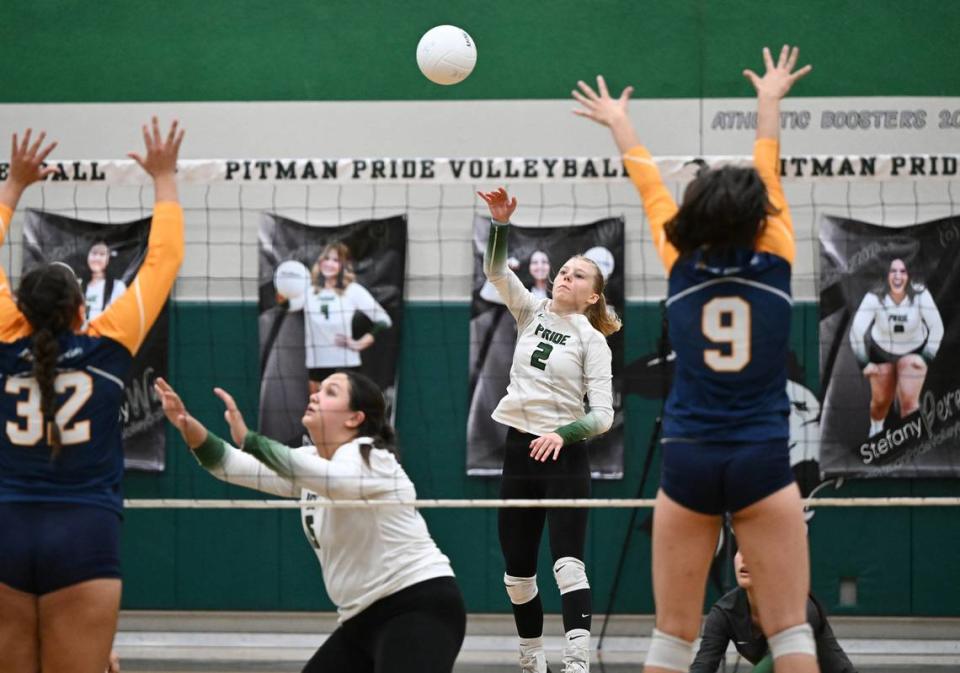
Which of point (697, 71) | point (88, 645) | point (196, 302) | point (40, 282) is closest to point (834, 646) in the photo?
point (88, 645)

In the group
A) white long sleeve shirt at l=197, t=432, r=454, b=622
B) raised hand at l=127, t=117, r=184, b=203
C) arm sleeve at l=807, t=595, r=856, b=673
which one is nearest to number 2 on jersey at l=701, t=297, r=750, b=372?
white long sleeve shirt at l=197, t=432, r=454, b=622

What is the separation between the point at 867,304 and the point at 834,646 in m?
3.52

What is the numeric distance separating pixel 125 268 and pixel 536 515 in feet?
13.3

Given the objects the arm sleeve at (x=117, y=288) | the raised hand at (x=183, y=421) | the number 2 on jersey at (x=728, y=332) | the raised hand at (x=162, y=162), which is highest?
the raised hand at (x=162, y=162)

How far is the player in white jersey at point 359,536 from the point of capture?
419 cm

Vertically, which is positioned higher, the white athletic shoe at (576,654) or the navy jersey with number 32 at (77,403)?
the navy jersey with number 32 at (77,403)

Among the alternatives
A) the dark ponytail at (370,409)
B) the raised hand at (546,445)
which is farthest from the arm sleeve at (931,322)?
the dark ponytail at (370,409)

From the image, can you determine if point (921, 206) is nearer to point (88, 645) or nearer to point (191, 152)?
point (191, 152)

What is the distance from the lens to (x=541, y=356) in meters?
6.54

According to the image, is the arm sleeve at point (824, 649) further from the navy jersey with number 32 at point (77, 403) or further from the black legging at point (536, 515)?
the navy jersey with number 32 at point (77, 403)

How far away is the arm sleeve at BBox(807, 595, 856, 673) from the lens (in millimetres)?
5723

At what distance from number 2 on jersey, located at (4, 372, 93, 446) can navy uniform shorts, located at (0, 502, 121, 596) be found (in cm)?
21

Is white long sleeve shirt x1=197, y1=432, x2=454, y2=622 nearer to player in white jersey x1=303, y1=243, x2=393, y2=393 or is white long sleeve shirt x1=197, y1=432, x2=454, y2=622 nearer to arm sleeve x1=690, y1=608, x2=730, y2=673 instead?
arm sleeve x1=690, y1=608, x2=730, y2=673

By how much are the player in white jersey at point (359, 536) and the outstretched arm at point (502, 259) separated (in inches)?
79.0
